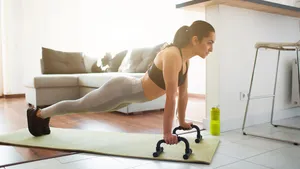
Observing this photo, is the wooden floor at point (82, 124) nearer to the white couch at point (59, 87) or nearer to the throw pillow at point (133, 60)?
the white couch at point (59, 87)

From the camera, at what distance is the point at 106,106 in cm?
179

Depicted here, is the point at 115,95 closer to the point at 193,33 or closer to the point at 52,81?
the point at 193,33

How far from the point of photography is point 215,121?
2232 mm

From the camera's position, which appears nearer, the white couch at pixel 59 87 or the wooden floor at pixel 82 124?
the wooden floor at pixel 82 124

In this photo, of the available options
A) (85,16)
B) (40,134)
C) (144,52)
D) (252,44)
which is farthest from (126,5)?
(40,134)

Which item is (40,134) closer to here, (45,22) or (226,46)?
(226,46)

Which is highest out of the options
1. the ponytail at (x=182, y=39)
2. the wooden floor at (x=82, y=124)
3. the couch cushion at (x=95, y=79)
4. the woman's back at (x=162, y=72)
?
the ponytail at (x=182, y=39)

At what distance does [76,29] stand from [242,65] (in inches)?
167

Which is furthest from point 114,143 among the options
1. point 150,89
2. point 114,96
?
point 150,89

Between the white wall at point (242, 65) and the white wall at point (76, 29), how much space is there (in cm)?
207

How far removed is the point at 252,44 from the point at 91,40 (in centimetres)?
415

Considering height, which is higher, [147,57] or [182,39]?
[182,39]

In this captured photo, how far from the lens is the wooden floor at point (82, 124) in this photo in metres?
1.77

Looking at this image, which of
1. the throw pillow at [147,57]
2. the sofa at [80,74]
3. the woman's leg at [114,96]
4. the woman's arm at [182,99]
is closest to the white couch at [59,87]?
the sofa at [80,74]
